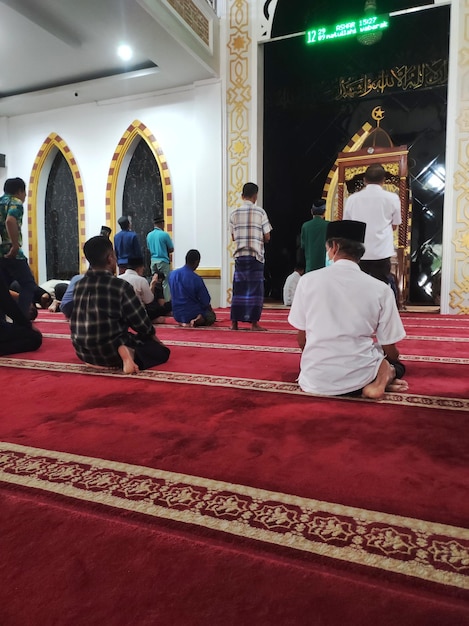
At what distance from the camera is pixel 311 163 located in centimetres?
686

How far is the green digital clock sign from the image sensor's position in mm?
5715

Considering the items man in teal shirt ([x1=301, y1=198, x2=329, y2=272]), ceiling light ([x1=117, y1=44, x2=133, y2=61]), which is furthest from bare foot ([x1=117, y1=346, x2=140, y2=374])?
ceiling light ([x1=117, y1=44, x2=133, y2=61])

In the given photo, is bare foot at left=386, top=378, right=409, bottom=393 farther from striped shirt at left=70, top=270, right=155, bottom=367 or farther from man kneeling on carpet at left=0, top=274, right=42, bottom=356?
man kneeling on carpet at left=0, top=274, right=42, bottom=356

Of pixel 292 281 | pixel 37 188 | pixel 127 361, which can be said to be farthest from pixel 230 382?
pixel 37 188

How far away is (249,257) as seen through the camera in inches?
156

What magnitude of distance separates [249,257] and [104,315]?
1.86 metres

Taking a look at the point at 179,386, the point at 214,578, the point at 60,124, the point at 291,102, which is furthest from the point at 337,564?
the point at 60,124

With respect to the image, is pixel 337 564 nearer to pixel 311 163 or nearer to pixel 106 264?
pixel 106 264

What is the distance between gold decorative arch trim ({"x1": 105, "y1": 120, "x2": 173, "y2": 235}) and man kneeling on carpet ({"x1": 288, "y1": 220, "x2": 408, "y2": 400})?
5.20 meters

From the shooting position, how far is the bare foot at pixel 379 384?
188 cm

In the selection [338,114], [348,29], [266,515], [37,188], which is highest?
[348,29]

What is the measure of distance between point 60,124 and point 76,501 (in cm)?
756

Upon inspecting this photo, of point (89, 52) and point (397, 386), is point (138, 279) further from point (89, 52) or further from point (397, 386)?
point (89, 52)

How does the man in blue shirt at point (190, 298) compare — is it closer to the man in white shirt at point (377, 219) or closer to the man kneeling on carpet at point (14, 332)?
the man kneeling on carpet at point (14, 332)
